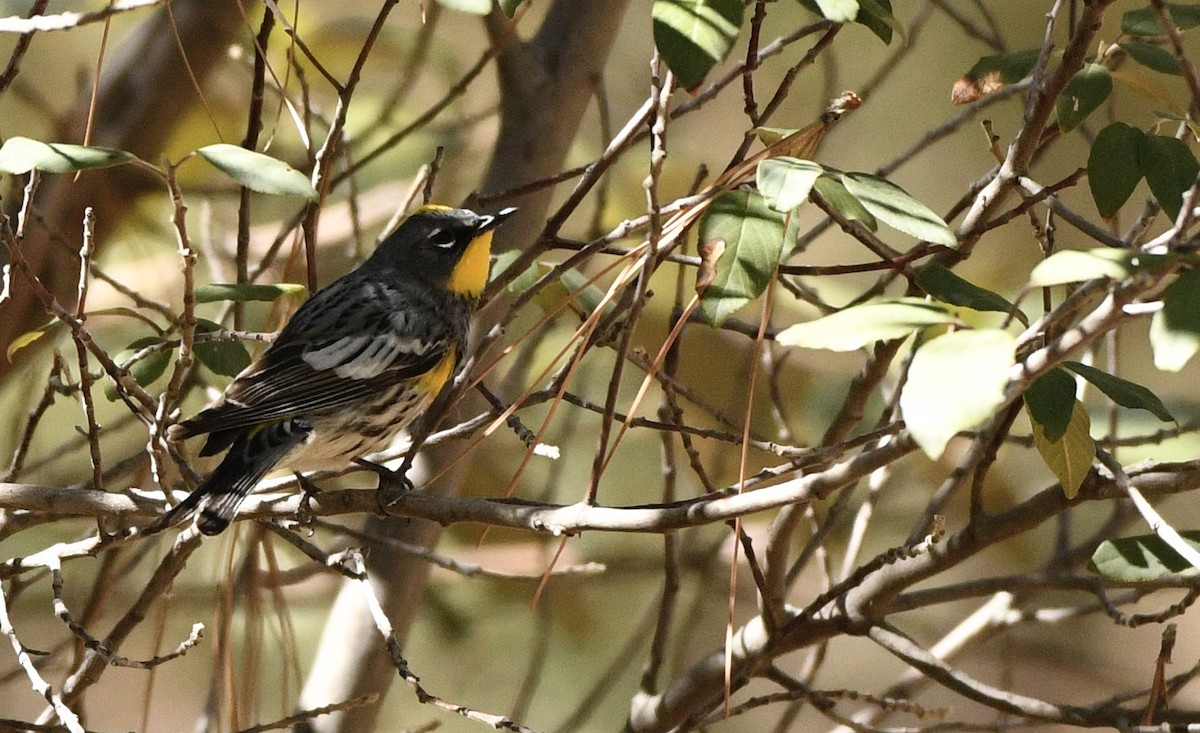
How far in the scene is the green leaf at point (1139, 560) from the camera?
4.64 feet

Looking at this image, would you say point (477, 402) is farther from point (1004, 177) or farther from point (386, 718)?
point (386, 718)

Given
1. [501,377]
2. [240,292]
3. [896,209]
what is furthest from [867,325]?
[501,377]

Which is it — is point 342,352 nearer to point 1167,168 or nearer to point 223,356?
point 223,356

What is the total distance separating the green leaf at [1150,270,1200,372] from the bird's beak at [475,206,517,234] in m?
1.44

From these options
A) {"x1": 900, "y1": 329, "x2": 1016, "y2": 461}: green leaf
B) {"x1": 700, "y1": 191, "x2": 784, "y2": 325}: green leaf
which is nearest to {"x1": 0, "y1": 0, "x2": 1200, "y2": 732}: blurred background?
{"x1": 700, "y1": 191, "x2": 784, "y2": 325}: green leaf

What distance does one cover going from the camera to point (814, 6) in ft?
4.35

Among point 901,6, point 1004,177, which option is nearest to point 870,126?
point 901,6

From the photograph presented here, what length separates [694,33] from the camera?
1166 millimetres

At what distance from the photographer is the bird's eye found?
2498 mm

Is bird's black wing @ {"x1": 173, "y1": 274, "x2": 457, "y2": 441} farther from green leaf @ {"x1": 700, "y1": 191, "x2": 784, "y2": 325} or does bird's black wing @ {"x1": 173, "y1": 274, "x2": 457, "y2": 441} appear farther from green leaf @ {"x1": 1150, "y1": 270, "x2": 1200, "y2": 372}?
green leaf @ {"x1": 1150, "y1": 270, "x2": 1200, "y2": 372}

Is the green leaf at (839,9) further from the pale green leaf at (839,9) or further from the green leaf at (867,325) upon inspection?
the green leaf at (867,325)

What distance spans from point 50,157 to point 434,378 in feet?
4.13

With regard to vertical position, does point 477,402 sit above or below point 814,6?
below

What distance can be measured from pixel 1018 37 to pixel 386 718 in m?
2.98
